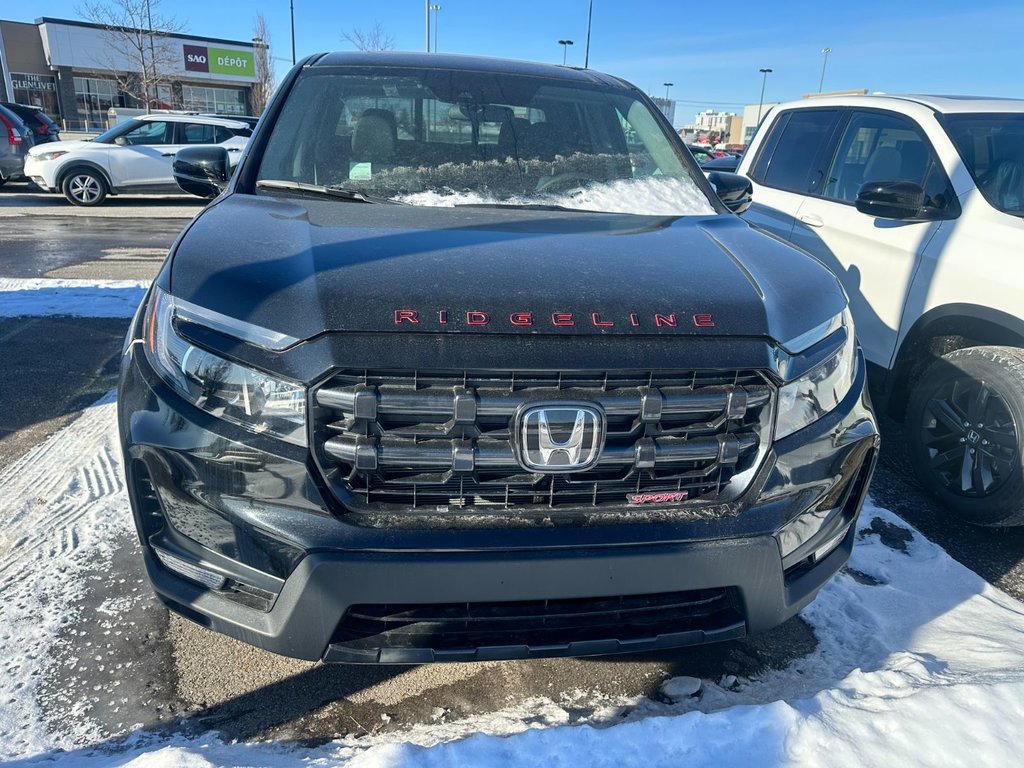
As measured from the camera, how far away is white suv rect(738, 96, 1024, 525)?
129 inches

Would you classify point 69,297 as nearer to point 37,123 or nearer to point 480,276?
point 480,276

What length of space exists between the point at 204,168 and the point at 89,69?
4357 cm

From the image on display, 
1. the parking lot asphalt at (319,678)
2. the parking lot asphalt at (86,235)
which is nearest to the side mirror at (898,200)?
the parking lot asphalt at (319,678)

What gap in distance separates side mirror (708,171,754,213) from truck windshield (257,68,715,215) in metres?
0.20

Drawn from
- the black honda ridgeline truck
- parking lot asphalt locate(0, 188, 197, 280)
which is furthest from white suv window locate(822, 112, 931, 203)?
parking lot asphalt locate(0, 188, 197, 280)

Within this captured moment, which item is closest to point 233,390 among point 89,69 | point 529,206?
point 529,206

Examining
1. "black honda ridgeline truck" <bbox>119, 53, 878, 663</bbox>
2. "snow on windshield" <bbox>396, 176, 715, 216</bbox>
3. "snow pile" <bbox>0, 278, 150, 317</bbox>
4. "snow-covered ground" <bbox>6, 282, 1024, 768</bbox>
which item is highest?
"snow on windshield" <bbox>396, 176, 715, 216</bbox>

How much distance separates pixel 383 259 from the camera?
210 cm

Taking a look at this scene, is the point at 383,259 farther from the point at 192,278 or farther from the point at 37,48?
the point at 37,48

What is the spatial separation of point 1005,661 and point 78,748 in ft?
9.06

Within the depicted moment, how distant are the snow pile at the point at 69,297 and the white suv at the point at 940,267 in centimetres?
533

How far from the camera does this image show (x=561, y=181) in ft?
10.3

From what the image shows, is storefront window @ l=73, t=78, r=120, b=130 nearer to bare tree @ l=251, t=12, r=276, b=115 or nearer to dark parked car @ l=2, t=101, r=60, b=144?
bare tree @ l=251, t=12, r=276, b=115

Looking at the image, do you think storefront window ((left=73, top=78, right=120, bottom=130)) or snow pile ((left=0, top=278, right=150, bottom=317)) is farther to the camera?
storefront window ((left=73, top=78, right=120, bottom=130))
